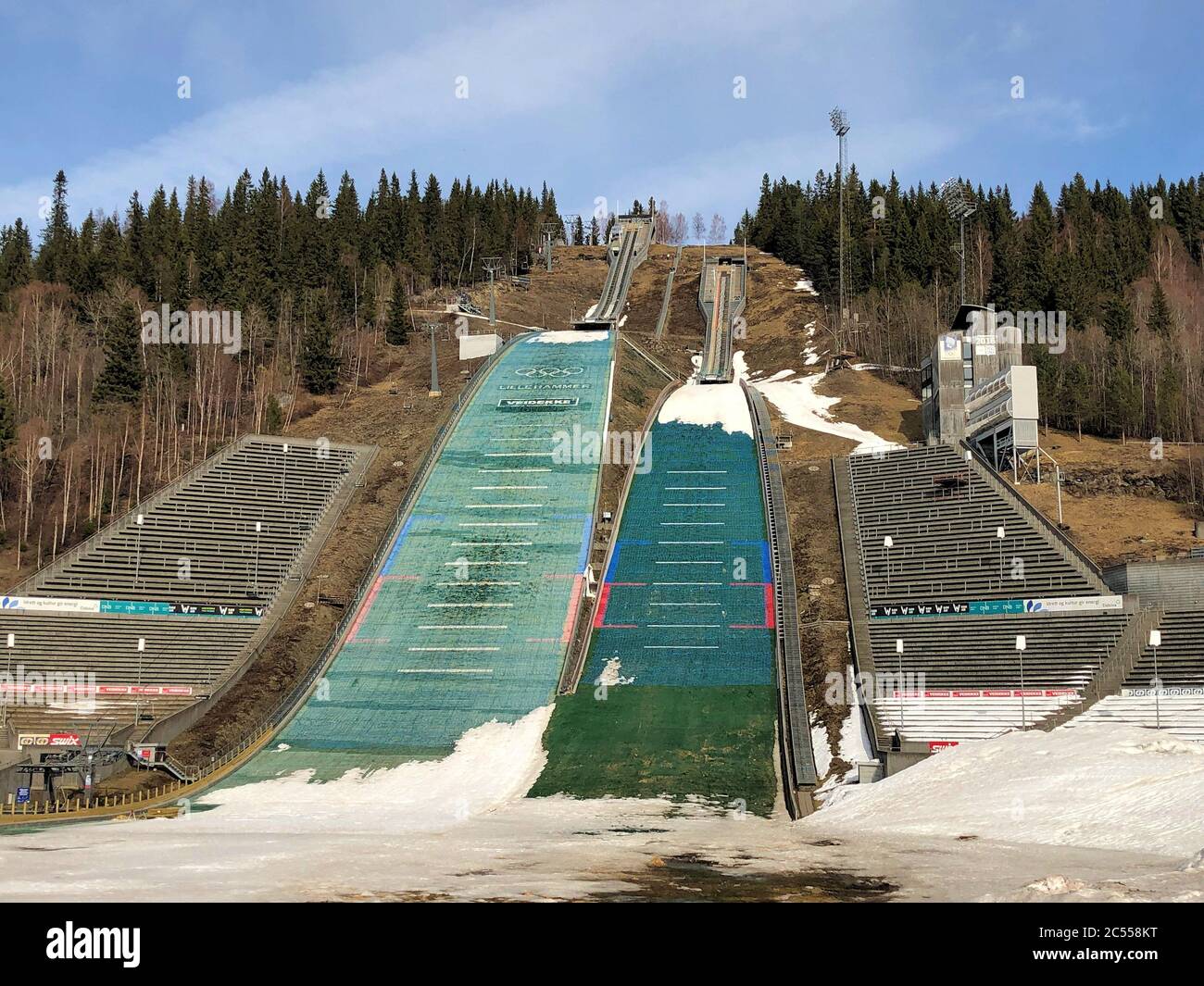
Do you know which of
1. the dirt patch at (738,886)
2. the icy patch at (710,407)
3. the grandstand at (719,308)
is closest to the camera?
the dirt patch at (738,886)

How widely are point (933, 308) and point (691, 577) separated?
5086cm

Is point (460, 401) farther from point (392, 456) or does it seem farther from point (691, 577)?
point (691, 577)

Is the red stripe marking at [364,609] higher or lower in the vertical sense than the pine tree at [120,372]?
lower

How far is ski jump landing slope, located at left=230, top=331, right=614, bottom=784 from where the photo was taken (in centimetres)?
4175

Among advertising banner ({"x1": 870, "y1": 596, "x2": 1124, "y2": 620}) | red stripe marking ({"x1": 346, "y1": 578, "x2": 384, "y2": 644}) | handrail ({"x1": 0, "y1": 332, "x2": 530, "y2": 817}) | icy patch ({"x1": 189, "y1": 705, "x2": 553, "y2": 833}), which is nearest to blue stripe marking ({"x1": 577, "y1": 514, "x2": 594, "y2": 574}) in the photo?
red stripe marking ({"x1": 346, "y1": 578, "x2": 384, "y2": 644})

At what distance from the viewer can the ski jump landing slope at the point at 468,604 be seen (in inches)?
1644

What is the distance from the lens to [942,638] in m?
44.8

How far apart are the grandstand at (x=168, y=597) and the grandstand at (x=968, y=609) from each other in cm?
2427

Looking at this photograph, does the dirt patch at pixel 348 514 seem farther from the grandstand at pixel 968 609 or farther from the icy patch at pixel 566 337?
the grandstand at pixel 968 609

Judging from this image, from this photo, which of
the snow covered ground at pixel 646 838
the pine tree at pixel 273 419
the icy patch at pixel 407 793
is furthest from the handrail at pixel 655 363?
the snow covered ground at pixel 646 838

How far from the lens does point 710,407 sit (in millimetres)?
75188

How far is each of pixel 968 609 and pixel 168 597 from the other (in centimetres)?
3185
